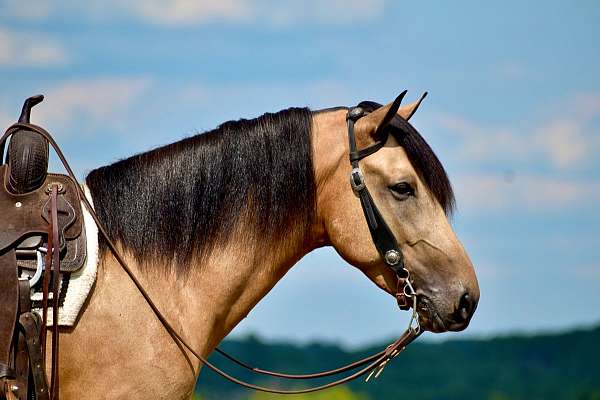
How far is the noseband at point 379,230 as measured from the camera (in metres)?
5.94

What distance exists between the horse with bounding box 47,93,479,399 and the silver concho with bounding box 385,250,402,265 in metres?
0.05

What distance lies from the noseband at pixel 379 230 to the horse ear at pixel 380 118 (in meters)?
0.08

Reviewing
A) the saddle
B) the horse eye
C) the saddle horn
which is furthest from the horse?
the saddle horn

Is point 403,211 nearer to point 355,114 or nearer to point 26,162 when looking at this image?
point 355,114

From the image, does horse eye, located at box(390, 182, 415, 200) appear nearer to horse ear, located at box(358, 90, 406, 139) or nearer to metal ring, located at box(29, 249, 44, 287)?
horse ear, located at box(358, 90, 406, 139)

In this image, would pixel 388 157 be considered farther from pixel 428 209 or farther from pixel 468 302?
pixel 468 302

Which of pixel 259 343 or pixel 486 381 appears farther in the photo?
pixel 259 343

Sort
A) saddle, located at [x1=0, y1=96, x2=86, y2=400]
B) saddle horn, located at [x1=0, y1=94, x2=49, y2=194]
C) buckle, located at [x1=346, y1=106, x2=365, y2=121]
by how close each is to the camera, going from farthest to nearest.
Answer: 1. buckle, located at [x1=346, y1=106, x2=365, y2=121]
2. saddle horn, located at [x1=0, y1=94, x2=49, y2=194]
3. saddle, located at [x1=0, y1=96, x2=86, y2=400]

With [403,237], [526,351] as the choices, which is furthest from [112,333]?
[526,351]

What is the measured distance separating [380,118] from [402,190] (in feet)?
1.50

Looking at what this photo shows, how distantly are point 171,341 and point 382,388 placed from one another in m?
95.3

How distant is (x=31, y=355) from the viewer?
5.26 meters

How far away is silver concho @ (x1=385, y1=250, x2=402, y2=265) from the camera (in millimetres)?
5957

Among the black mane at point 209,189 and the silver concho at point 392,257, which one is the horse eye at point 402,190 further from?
the black mane at point 209,189
